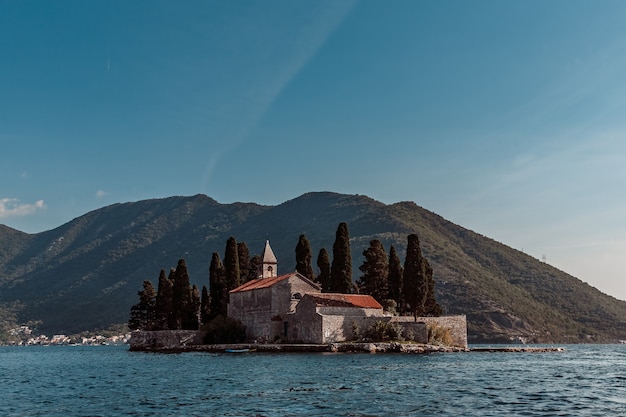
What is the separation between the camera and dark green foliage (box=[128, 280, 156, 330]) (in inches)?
3674

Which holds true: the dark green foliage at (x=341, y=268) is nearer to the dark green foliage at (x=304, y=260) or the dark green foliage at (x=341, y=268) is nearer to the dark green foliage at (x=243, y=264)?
the dark green foliage at (x=304, y=260)

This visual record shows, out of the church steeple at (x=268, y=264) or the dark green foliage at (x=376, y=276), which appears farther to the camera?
the church steeple at (x=268, y=264)

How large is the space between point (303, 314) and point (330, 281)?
13.1 meters

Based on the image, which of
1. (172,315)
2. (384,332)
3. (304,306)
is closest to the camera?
(384,332)

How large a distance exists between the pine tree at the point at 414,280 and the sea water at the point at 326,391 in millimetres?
22810

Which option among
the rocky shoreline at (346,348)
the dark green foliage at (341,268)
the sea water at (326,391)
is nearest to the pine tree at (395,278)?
the dark green foliage at (341,268)

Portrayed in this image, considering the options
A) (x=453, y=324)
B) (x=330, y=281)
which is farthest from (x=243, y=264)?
(x=453, y=324)

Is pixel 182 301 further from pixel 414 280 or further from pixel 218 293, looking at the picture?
pixel 414 280

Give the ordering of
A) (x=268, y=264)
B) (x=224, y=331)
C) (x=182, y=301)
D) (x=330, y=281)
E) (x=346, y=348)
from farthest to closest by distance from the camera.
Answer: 1. (x=268, y=264)
2. (x=182, y=301)
3. (x=330, y=281)
4. (x=224, y=331)
5. (x=346, y=348)

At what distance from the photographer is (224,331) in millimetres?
74312

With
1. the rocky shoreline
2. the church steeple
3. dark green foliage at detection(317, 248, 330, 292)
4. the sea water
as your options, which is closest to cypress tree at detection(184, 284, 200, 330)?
the church steeple

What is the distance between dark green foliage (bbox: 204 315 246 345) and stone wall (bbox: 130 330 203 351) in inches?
61.3

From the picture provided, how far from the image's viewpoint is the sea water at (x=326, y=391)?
25.6 metres

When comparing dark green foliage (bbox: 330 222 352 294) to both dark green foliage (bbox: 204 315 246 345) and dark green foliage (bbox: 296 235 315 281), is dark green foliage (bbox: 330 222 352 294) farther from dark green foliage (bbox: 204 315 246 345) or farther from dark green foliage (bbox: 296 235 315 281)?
dark green foliage (bbox: 204 315 246 345)
